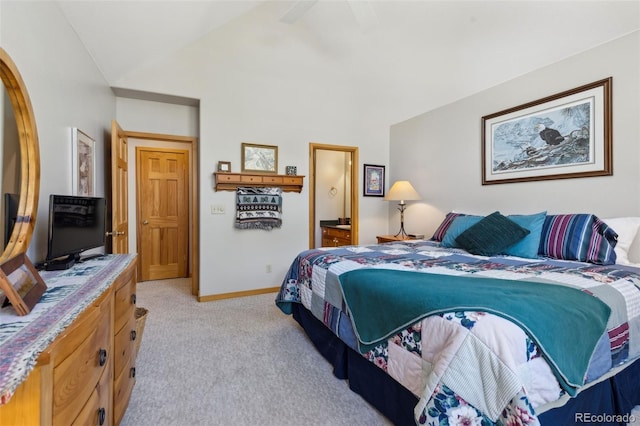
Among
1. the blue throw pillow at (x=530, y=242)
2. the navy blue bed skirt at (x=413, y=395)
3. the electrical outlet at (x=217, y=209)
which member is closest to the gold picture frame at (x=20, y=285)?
the navy blue bed skirt at (x=413, y=395)

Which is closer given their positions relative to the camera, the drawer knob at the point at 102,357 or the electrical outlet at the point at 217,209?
the drawer knob at the point at 102,357

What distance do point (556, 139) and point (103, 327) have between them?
11.5 feet

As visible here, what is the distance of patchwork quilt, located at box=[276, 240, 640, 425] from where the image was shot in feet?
3.40

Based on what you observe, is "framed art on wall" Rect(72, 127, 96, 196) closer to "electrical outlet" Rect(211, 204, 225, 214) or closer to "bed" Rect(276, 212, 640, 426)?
"electrical outlet" Rect(211, 204, 225, 214)

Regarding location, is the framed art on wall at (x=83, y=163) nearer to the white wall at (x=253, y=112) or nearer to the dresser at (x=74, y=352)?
the dresser at (x=74, y=352)

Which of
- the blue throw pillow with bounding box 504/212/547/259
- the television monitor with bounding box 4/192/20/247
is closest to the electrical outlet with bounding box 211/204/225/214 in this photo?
the television monitor with bounding box 4/192/20/247

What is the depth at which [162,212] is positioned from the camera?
14.9ft

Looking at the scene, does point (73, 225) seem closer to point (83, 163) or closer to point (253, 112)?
point (83, 163)

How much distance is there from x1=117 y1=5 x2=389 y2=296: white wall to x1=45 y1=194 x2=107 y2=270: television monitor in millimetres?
1727

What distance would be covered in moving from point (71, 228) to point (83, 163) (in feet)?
3.20

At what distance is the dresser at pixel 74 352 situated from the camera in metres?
0.68

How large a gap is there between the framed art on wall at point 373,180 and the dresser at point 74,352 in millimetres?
3398

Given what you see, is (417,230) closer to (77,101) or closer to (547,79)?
(547,79)

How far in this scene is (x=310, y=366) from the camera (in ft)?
7.04
